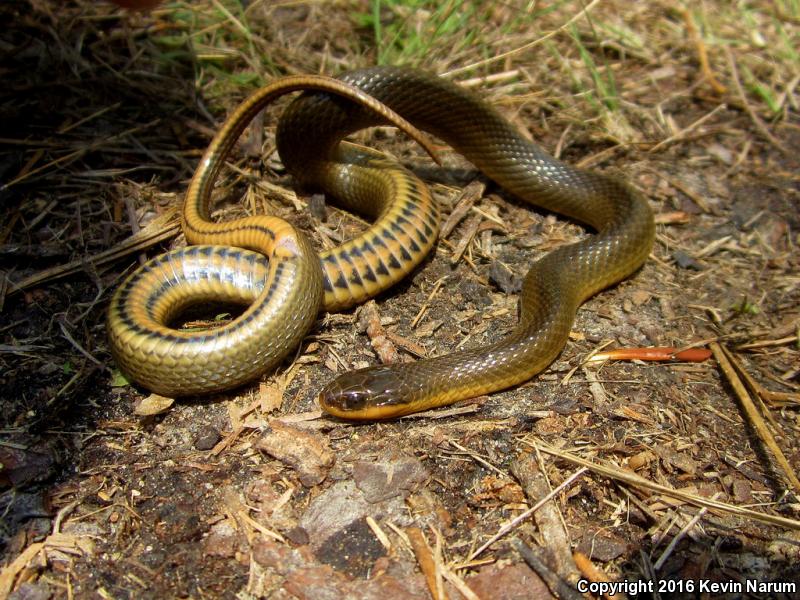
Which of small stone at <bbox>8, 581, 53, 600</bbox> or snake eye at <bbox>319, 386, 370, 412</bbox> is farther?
snake eye at <bbox>319, 386, 370, 412</bbox>

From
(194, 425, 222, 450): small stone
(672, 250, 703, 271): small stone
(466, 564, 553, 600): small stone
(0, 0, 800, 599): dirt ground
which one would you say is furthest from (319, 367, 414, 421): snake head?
(672, 250, 703, 271): small stone

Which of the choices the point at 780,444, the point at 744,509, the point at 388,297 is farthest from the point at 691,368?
the point at 388,297

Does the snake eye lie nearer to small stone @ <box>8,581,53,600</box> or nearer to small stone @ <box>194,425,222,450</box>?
small stone @ <box>194,425,222,450</box>

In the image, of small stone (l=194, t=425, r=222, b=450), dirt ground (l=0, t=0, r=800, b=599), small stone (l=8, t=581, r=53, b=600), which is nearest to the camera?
small stone (l=8, t=581, r=53, b=600)

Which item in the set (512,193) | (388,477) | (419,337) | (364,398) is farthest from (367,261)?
(512,193)

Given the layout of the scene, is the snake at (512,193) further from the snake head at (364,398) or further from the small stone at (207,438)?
the small stone at (207,438)

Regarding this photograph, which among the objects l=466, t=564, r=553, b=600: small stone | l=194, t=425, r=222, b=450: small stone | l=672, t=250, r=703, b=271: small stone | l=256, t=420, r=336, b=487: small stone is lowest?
l=194, t=425, r=222, b=450: small stone

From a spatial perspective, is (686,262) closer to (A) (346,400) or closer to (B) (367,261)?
(B) (367,261)

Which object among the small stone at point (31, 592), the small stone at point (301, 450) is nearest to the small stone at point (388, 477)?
the small stone at point (301, 450)
